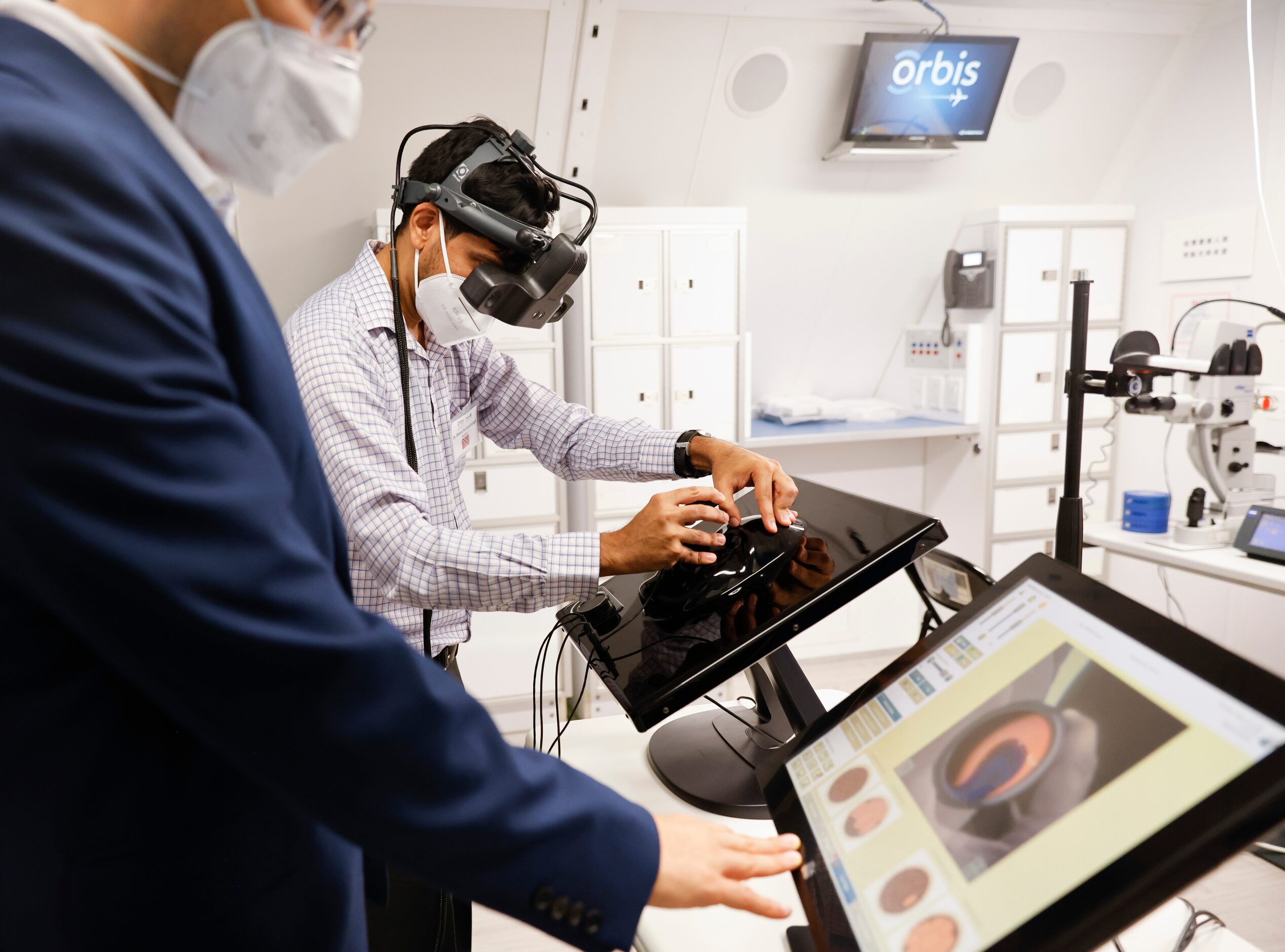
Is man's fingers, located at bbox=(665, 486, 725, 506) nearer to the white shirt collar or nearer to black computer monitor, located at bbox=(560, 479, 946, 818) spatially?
black computer monitor, located at bbox=(560, 479, 946, 818)

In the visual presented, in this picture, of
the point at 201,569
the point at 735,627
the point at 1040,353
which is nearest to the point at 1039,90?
the point at 1040,353

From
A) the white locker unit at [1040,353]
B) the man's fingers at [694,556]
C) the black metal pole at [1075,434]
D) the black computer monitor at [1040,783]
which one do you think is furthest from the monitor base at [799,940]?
the white locker unit at [1040,353]

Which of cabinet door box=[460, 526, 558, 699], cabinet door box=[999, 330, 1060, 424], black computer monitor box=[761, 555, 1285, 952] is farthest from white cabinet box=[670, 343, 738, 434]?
black computer monitor box=[761, 555, 1285, 952]

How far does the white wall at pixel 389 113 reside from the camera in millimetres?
2787

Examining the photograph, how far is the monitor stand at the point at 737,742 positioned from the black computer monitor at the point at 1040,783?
0.68ft

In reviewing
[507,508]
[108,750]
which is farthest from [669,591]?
[507,508]

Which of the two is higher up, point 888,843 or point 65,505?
point 65,505

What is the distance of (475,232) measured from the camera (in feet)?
4.64

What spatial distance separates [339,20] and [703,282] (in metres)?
2.78

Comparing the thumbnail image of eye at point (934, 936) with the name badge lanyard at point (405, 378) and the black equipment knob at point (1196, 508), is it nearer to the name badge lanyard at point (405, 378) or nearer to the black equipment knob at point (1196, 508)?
the name badge lanyard at point (405, 378)

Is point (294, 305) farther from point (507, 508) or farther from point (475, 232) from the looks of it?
point (475, 232)

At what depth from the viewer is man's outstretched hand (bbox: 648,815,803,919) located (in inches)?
20.5

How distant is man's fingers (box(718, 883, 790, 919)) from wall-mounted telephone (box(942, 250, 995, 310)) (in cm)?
352

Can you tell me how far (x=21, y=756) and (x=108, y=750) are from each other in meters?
0.04
